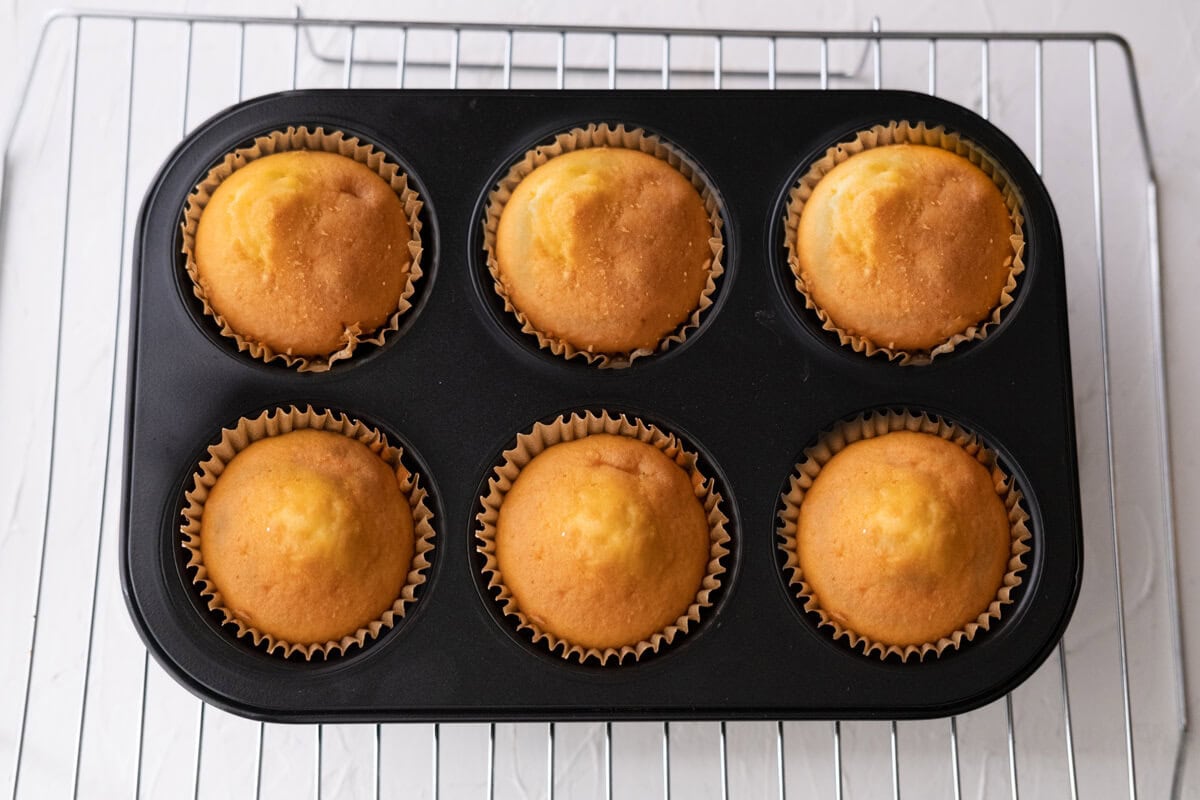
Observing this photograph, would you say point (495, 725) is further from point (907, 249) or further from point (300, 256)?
point (907, 249)

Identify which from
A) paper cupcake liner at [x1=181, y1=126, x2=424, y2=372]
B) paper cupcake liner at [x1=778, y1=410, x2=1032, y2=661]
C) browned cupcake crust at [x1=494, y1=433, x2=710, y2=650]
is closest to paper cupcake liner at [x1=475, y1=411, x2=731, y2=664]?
browned cupcake crust at [x1=494, y1=433, x2=710, y2=650]

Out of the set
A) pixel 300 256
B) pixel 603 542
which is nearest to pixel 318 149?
pixel 300 256

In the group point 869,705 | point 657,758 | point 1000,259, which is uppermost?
point 1000,259

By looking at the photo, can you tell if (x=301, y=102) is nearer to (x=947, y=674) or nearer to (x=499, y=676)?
(x=499, y=676)

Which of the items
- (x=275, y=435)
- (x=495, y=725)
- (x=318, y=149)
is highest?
(x=318, y=149)

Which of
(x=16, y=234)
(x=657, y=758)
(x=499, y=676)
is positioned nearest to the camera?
(x=499, y=676)

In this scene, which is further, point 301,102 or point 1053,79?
point 1053,79

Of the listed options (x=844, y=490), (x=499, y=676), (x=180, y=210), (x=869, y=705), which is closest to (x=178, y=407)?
(x=180, y=210)
